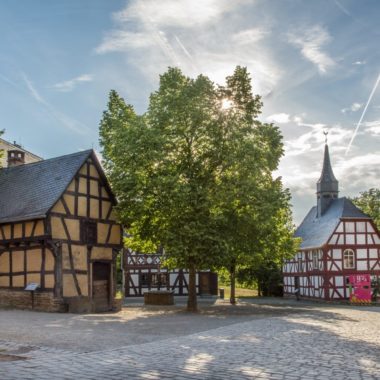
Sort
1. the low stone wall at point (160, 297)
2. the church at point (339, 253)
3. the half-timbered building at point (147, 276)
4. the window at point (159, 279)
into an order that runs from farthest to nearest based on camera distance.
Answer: the church at point (339, 253) → the window at point (159, 279) → the half-timbered building at point (147, 276) → the low stone wall at point (160, 297)

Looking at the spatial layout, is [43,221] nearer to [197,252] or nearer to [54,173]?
[54,173]

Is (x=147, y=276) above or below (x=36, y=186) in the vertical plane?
below

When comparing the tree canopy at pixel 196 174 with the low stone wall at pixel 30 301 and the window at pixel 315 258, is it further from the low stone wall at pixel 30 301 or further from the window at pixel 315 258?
the window at pixel 315 258

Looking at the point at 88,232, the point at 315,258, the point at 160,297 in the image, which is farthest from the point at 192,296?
the point at 315,258

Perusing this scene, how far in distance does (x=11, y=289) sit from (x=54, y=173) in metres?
6.09

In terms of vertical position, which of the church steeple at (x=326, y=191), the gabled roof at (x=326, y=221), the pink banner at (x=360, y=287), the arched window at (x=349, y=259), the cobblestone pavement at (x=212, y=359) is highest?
the church steeple at (x=326, y=191)

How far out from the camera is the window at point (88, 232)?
89.4 feet

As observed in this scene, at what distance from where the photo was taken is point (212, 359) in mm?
10859

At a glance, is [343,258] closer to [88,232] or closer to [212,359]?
[88,232]

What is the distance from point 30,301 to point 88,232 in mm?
4286

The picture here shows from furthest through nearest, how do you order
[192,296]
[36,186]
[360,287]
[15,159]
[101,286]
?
1. [360,287]
2. [15,159]
3. [192,296]
4. [101,286]
5. [36,186]

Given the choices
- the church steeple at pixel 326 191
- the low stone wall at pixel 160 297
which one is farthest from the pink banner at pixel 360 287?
the low stone wall at pixel 160 297

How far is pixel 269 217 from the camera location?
88.1 feet

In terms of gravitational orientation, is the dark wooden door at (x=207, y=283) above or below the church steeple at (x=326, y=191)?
below
